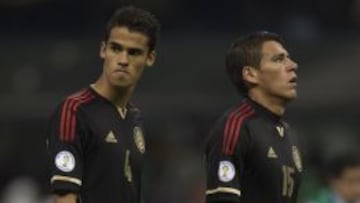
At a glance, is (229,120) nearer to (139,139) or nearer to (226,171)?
(226,171)

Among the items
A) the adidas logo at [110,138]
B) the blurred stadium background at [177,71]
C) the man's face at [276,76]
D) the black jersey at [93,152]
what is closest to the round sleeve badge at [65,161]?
the black jersey at [93,152]

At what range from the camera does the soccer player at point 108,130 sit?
9023mm

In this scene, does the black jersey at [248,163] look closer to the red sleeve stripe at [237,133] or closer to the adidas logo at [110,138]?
the red sleeve stripe at [237,133]

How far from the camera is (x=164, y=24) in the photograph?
20.0m

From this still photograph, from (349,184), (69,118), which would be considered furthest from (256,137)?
(349,184)

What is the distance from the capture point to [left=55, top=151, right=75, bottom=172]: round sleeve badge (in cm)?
898

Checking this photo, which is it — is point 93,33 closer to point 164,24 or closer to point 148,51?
point 164,24

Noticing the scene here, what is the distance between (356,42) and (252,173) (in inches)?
397

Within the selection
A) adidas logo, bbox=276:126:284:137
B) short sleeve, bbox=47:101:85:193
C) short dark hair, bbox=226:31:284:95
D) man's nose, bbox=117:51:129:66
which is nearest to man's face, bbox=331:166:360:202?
adidas logo, bbox=276:126:284:137

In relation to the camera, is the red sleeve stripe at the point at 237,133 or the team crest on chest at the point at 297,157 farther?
the team crest on chest at the point at 297,157

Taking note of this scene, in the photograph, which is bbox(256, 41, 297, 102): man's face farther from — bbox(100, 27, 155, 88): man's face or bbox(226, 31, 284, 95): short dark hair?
bbox(100, 27, 155, 88): man's face

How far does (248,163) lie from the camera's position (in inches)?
366

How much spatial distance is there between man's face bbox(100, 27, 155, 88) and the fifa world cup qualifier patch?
2.18 ft

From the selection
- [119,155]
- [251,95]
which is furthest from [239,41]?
[119,155]
